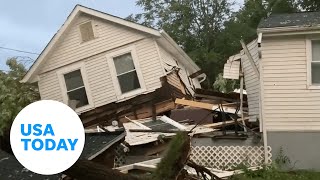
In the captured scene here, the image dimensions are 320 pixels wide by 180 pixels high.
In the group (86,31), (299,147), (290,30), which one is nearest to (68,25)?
(86,31)

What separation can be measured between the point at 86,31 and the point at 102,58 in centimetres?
128

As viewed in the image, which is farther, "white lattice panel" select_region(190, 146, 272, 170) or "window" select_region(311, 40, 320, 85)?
"white lattice panel" select_region(190, 146, 272, 170)

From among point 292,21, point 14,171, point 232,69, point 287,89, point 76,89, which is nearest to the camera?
point 14,171

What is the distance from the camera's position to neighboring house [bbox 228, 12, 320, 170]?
1290 cm

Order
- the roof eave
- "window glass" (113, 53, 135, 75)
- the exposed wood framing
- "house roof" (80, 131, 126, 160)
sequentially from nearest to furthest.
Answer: "house roof" (80, 131, 126, 160)
the roof eave
the exposed wood framing
"window glass" (113, 53, 135, 75)

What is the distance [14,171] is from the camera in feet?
22.0

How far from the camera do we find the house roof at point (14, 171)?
6.38 metres

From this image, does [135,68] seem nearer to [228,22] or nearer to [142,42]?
[142,42]

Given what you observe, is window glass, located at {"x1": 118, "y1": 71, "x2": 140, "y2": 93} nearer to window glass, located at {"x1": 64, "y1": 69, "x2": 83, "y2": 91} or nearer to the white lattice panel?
window glass, located at {"x1": 64, "y1": 69, "x2": 83, "y2": 91}

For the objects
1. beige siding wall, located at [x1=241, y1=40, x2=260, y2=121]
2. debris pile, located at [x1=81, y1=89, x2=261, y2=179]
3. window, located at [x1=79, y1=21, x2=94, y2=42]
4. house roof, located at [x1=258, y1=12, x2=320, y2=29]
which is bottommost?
debris pile, located at [x1=81, y1=89, x2=261, y2=179]

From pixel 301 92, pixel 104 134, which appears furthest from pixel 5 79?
pixel 301 92

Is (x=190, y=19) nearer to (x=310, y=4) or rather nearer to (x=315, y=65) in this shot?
(x=310, y=4)

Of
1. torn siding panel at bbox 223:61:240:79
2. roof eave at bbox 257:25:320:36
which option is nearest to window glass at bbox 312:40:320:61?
roof eave at bbox 257:25:320:36

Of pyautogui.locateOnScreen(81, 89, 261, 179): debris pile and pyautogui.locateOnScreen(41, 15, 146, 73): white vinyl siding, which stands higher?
pyautogui.locateOnScreen(41, 15, 146, 73): white vinyl siding
